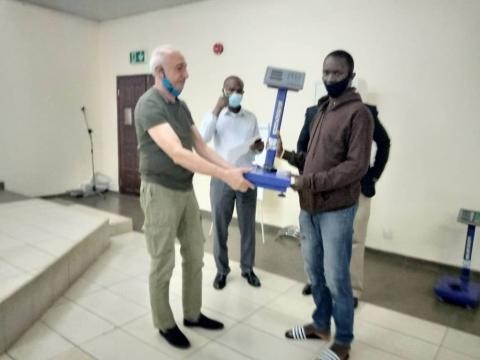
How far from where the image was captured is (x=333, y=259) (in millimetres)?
1650

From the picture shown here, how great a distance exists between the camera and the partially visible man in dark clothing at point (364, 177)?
214 centimetres

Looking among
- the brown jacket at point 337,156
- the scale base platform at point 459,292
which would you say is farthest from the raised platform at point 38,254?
the scale base platform at point 459,292

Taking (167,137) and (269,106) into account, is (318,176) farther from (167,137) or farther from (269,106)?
(269,106)

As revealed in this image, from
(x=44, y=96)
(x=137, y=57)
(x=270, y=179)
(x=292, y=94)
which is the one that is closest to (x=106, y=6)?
(x=137, y=57)

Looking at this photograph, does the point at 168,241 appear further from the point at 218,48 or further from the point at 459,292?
the point at 218,48

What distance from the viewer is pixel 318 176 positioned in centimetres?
157

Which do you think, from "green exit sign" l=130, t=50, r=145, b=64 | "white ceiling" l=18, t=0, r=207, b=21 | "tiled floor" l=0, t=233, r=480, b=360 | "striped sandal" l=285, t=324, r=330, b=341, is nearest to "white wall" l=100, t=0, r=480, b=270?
"white ceiling" l=18, t=0, r=207, b=21

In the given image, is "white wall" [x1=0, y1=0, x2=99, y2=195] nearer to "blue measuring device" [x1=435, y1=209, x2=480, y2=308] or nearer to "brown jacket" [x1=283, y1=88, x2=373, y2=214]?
"brown jacket" [x1=283, y1=88, x2=373, y2=214]

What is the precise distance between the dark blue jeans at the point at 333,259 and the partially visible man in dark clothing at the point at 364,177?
549 mm

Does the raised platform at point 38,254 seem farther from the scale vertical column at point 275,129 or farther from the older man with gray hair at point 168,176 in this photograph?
the scale vertical column at point 275,129

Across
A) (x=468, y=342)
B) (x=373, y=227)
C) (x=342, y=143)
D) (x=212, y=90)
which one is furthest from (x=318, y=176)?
(x=212, y=90)

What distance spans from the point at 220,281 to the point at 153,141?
4.22 feet

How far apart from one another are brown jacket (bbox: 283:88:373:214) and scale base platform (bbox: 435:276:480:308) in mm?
1471

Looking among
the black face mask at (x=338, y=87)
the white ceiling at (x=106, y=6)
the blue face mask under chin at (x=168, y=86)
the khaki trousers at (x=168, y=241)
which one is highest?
the white ceiling at (x=106, y=6)
